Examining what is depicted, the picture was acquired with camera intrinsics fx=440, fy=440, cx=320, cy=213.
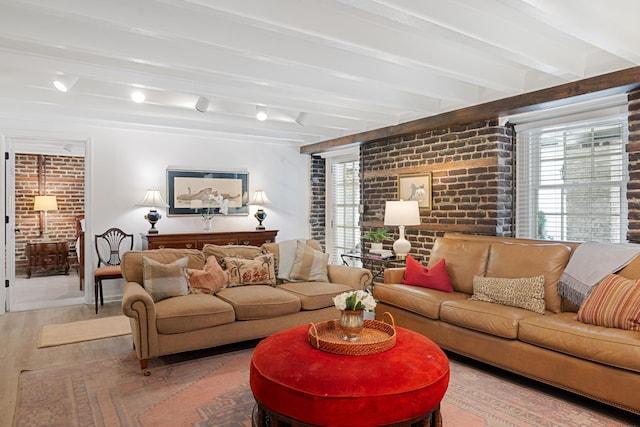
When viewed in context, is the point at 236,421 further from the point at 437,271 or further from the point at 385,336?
the point at 437,271

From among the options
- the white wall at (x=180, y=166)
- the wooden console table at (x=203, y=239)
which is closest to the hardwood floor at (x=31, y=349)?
the wooden console table at (x=203, y=239)

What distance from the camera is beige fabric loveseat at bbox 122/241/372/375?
3.30m

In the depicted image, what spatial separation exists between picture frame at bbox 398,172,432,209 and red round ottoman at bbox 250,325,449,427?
3204 millimetres

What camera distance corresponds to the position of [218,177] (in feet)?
21.7

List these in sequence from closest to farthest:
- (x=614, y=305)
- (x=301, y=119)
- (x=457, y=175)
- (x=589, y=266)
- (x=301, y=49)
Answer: (x=614, y=305), (x=589, y=266), (x=301, y=49), (x=457, y=175), (x=301, y=119)

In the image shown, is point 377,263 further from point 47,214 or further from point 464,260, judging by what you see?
point 47,214

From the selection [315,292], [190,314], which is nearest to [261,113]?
[315,292]

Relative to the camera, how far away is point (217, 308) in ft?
11.7

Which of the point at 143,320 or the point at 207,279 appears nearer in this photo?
the point at 143,320

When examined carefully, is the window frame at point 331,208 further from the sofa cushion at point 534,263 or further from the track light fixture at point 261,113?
the sofa cushion at point 534,263

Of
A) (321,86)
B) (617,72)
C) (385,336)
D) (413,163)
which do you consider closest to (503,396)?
(385,336)

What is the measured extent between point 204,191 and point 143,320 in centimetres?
343

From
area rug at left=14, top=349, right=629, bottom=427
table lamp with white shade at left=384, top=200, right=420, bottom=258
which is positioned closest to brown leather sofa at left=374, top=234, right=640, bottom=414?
area rug at left=14, top=349, right=629, bottom=427

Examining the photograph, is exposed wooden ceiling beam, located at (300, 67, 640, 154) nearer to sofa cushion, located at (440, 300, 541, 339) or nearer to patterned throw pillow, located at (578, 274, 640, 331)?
patterned throw pillow, located at (578, 274, 640, 331)
